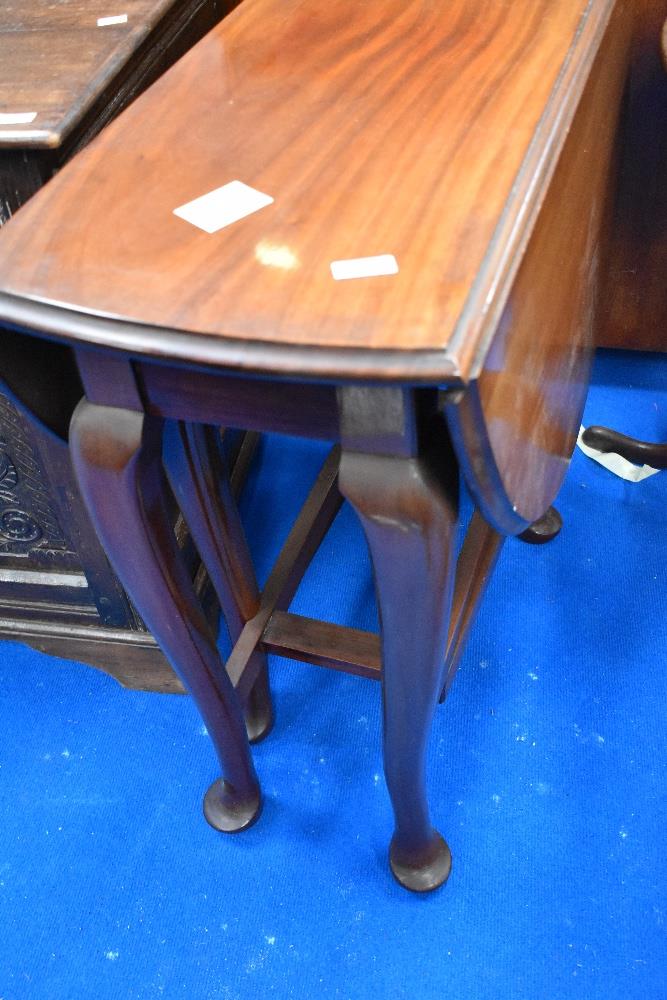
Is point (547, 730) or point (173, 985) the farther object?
point (547, 730)

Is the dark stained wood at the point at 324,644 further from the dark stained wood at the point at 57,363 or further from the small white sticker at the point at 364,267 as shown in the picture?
the small white sticker at the point at 364,267

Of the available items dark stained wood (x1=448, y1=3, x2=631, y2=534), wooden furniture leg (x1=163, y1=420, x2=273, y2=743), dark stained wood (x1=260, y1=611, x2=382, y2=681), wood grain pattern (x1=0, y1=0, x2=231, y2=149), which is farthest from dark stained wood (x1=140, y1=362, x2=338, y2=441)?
dark stained wood (x1=260, y1=611, x2=382, y2=681)

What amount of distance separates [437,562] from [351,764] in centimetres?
70

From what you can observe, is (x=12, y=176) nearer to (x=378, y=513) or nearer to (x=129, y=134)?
(x=129, y=134)

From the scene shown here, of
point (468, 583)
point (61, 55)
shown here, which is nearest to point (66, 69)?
point (61, 55)

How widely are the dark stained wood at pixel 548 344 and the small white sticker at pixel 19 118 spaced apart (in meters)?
0.55

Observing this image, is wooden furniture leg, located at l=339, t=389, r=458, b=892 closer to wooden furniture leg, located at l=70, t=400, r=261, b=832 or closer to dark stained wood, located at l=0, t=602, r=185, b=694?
wooden furniture leg, located at l=70, t=400, r=261, b=832

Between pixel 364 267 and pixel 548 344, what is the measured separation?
286mm

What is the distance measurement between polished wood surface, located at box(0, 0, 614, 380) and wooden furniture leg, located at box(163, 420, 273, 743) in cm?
26

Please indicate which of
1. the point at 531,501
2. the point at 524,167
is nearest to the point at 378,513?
the point at 531,501

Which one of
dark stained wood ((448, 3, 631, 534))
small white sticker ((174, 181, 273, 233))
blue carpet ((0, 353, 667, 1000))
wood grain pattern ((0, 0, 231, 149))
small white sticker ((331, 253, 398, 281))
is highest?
wood grain pattern ((0, 0, 231, 149))

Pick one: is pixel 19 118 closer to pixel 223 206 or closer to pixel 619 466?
pixel 223 206

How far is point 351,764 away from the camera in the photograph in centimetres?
130

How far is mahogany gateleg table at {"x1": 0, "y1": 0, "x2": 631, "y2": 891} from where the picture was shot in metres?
0.60
